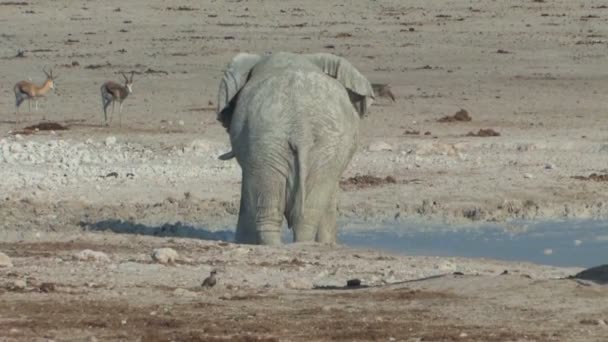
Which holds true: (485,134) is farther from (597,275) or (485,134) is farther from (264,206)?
(597,275)

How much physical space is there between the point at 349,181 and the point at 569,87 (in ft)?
31.0

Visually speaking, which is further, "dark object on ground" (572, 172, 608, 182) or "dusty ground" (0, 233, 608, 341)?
"dark object on ground" (572, 172, 608, 182)

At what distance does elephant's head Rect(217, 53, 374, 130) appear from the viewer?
14.2m

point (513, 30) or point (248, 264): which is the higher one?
→ point (513, 30)

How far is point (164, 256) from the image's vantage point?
12.3m

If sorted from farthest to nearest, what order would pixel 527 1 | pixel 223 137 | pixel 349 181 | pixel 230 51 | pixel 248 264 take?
pixel 527 1
pixel 230 51
pixel 223 137
pixel 349 181
pixel 248 264

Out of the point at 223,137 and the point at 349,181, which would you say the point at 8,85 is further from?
the point at 349,181

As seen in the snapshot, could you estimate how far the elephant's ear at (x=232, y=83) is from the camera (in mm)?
14234

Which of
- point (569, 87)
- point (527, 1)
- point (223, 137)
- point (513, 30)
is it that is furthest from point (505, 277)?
point (527, 1)

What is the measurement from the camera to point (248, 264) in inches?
486

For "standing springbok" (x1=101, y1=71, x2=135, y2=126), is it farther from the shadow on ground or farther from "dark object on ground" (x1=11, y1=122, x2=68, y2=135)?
the shadow on ground

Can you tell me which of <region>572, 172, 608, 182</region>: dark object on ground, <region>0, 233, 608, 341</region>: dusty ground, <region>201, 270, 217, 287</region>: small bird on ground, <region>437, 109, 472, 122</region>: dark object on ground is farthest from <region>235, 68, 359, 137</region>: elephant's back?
<region>437, 109, 472, 122</region>: dark object on ground

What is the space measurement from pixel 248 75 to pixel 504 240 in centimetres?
277

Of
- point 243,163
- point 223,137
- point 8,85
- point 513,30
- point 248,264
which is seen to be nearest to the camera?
point 248,264
